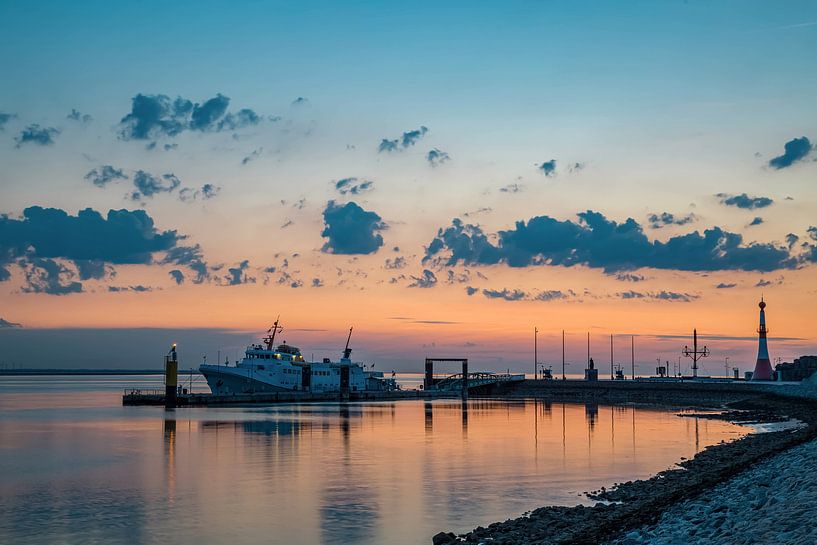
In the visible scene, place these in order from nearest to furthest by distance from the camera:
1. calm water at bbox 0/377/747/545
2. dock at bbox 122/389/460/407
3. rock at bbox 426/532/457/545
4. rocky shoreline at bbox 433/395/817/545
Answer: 1. rocky shoreline at bbox 433/395/817/545
2. rock at bbox 426/532/457/545
3. calm water at bbox 0/377/747/545
4. dock at bbox 122/389/460/407

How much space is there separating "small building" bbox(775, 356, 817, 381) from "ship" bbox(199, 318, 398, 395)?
66692 millimetres

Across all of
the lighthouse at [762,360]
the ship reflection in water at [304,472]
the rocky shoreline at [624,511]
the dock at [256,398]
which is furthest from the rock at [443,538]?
the lighthouse at [762,360]

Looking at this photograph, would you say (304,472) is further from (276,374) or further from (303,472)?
(276,374)

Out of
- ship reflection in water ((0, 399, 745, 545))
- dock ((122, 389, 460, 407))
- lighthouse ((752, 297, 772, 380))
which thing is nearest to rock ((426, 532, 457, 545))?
ship reflection in water ((0, 399, 745, 545))

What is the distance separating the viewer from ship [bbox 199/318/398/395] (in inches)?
3787

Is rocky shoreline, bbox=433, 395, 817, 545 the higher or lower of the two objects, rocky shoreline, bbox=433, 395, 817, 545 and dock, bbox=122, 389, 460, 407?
the higher

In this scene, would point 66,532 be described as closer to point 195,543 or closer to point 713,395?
point 195,543

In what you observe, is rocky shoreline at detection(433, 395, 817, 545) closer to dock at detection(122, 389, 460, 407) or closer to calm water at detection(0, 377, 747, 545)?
calm water at detection(0, 377, 747, 545)

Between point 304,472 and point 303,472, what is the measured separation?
0.05 meters

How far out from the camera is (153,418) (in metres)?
70.2

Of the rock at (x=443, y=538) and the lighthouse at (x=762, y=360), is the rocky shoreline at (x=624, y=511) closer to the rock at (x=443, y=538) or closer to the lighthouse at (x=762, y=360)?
the rock at (x=443, y=538)

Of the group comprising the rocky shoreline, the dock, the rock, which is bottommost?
the dock

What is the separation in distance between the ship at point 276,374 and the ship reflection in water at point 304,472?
27.7 meters

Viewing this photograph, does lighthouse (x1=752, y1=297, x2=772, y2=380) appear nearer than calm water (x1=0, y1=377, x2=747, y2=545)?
No
